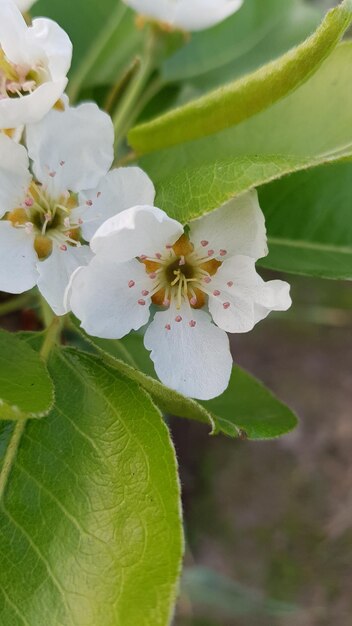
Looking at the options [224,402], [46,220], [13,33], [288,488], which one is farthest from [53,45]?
[288,488]

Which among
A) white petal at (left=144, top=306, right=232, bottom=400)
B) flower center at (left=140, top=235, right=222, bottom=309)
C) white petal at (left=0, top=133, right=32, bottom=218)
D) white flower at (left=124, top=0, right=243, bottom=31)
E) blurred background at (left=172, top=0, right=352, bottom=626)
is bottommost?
blurred background at (left=172, top=0, right=352, bottom=626)

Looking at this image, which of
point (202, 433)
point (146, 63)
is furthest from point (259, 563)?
point (146, 63)

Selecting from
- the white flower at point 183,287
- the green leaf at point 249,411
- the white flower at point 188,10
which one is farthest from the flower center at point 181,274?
the white flower at point 188,10

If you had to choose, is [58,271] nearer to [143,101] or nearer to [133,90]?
[133,90]

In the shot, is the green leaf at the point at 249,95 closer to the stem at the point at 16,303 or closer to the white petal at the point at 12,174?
the white petal at the point at 12,174

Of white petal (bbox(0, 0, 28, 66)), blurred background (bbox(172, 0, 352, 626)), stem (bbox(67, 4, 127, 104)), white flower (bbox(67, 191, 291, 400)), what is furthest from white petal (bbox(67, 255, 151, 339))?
blurred background (bbox(172, 0, 352, 626))

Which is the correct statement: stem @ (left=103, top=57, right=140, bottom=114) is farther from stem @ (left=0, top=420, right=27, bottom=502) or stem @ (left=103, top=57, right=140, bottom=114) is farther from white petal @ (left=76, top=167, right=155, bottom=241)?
stem @ (left=0, top=420, right=27, bottom=502)
